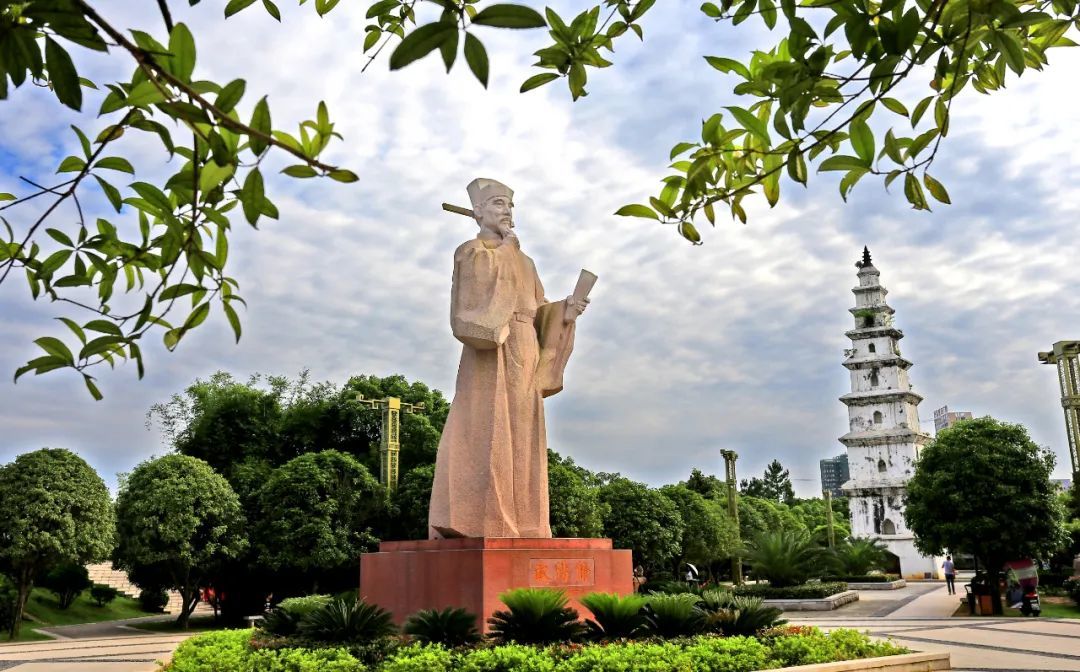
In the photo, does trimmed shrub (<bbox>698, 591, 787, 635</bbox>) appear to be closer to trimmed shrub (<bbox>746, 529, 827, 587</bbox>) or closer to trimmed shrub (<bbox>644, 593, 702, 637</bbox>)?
trimmed shrub (<bbox>644, 593, 702, 637</bbox>)

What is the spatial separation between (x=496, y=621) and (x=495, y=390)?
202 centimetres

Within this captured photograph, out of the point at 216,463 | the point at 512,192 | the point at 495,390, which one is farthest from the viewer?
the point at 216,463

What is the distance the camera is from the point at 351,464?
21.4 m

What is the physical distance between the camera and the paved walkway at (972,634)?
28.9 feet

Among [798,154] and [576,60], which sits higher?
[576,60]

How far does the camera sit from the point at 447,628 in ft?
19.7

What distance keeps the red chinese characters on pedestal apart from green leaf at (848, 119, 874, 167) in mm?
5051

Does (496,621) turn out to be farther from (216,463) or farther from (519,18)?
(216,463)

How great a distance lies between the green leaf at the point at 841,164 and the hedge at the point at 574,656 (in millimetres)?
4123

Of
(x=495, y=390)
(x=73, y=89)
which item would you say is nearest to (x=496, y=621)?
(x=495, y=390)

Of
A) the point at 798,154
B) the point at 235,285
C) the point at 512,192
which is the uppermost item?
the point at 512,192

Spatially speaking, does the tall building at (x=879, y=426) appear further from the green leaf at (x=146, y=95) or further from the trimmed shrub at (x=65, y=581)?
the green leaf at (x=146, y=95)

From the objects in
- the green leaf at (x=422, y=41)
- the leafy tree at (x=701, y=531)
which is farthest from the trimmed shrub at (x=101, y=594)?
the green leaf at (x=422, y=41)

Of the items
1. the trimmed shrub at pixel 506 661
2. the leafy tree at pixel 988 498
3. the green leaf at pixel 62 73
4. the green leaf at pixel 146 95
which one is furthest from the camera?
the leafy tree at pixel 988 498
